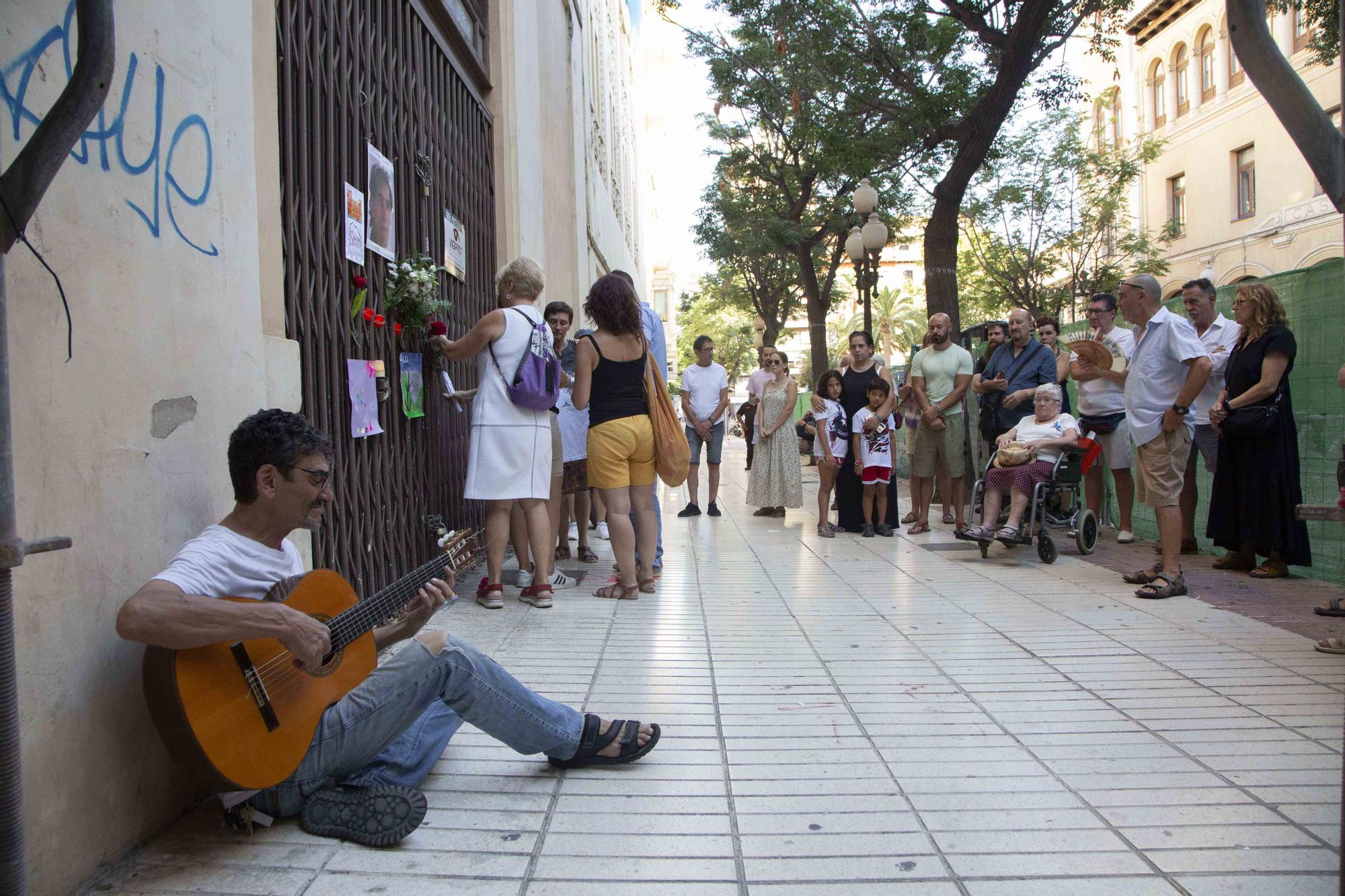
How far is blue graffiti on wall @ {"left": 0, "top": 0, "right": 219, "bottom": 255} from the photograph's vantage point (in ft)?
7.25

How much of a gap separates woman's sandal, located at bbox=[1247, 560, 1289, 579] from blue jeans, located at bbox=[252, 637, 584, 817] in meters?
5.40

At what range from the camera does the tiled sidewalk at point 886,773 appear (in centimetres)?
251

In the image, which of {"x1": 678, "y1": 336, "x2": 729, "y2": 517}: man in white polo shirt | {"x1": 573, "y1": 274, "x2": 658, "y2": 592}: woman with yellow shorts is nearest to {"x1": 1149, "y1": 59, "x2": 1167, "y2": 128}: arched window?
{"x1": 678, "y1": 336, "x2": 729, "y2": 517}: man in white polo shirt

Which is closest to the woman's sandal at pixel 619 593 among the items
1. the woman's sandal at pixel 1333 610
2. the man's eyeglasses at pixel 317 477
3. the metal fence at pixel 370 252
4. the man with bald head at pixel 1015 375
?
the metal fence at pixel 370 252

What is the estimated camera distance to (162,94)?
286cm

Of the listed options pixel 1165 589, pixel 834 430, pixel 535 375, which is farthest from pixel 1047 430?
pixel 535 375

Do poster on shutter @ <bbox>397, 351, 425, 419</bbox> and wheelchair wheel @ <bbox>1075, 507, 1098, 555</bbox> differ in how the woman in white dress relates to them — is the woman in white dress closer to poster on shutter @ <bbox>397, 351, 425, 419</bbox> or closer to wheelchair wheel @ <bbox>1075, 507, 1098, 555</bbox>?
poster on shutter @ <bbox>397, 351, 425, 419</bbox>

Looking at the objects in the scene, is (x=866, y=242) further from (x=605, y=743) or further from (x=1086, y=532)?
(x=605, y=743)

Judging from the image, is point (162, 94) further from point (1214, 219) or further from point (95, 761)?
point (1214, 219)

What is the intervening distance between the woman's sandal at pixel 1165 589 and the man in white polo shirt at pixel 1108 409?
2047mm

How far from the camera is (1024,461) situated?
7453 mm

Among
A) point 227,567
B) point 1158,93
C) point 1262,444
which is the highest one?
point 1158,93

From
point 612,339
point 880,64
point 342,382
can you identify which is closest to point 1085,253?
point 880,64

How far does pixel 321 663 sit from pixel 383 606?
0.23 meters
